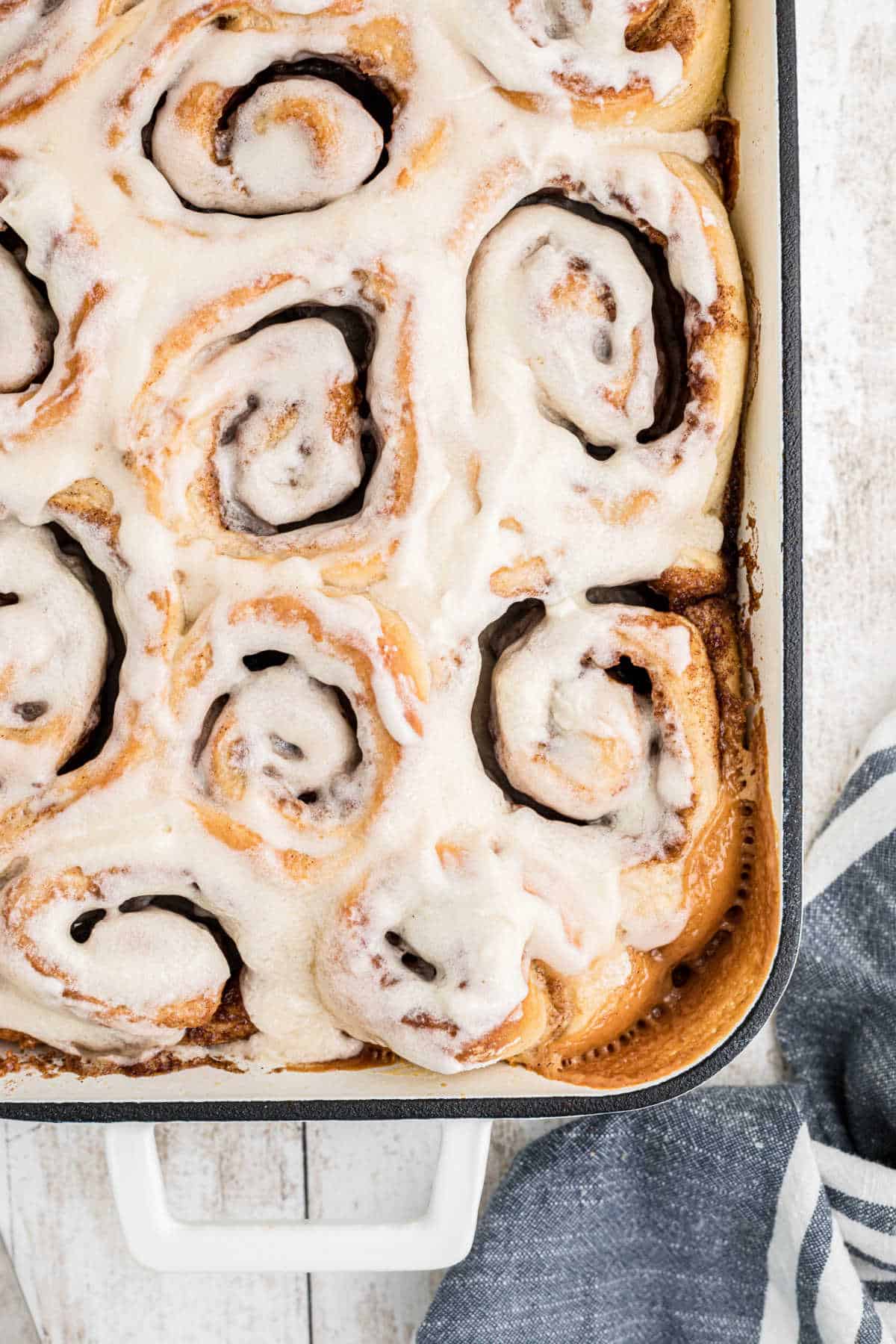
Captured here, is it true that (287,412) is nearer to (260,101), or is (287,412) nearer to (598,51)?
(260,101)

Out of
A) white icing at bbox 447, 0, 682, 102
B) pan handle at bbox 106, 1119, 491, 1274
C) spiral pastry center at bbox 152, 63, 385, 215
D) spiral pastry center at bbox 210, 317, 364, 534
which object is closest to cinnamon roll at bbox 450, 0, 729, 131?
white icing at bbox 447, 0, 682, 102

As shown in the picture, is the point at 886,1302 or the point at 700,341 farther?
the point at 886,1302

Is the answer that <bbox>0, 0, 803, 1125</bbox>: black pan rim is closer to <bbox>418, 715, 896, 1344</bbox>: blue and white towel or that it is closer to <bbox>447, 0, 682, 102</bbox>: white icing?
<bbox>447, 0, 682, 102</bbox>: white icing

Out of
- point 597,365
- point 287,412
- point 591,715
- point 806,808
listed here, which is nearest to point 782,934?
point 591,715

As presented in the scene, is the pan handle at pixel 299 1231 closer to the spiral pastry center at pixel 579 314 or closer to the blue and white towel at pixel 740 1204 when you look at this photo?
the blue and white towel at pixel 740 1204

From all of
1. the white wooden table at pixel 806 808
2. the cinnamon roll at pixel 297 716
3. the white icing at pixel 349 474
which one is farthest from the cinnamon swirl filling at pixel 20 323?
the white wooden table at pixel 806 808

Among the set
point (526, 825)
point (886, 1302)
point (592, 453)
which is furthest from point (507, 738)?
point (886, 1302)

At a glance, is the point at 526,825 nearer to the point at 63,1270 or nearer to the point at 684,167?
the point at 684,167
